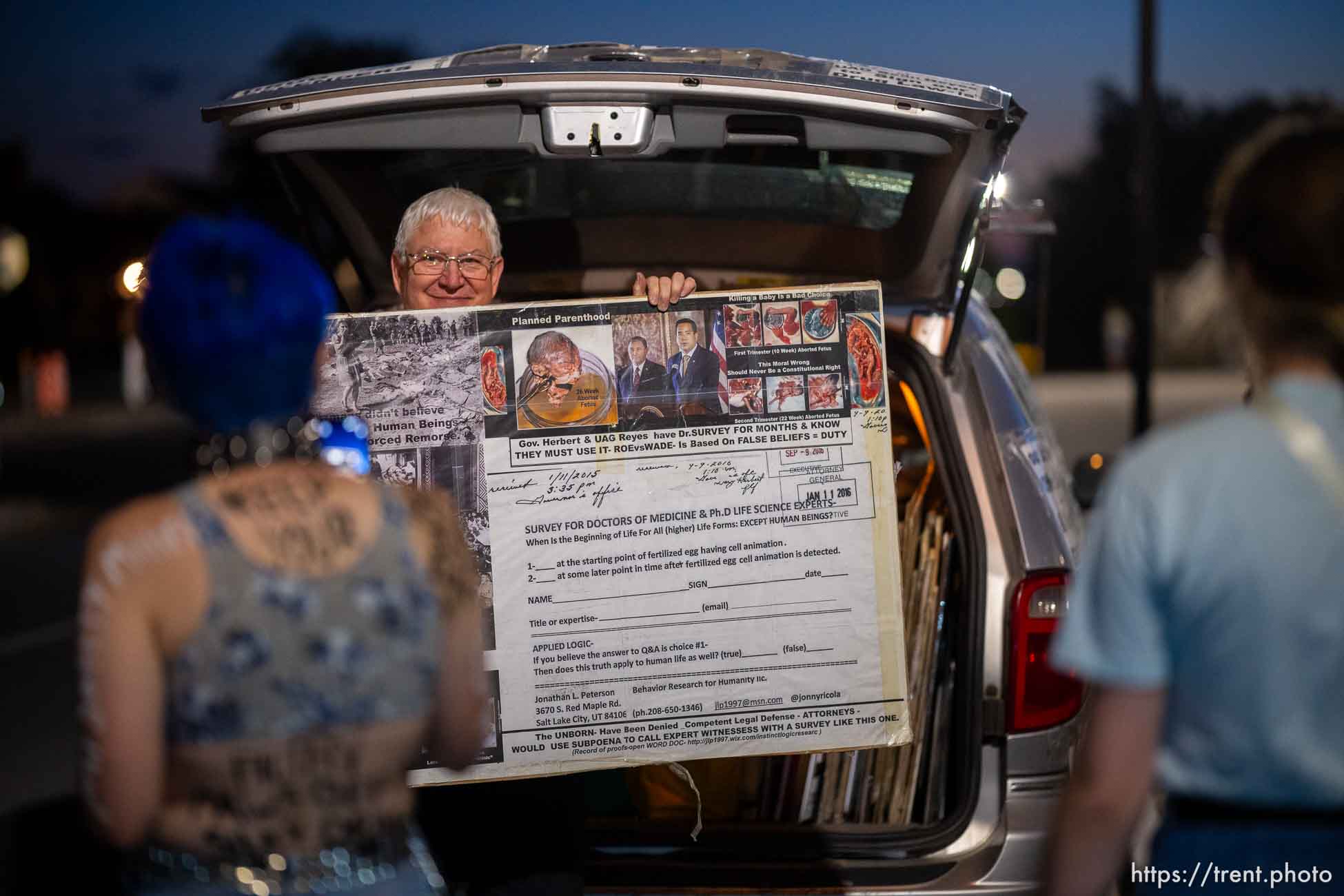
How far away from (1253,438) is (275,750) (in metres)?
1.21

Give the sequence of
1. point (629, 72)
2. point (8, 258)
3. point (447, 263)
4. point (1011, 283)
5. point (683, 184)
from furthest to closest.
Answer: point (8, 258), point (1011, 283), point (683, 184), point (447, 263), point (629, 72)

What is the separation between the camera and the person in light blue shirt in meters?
1.61

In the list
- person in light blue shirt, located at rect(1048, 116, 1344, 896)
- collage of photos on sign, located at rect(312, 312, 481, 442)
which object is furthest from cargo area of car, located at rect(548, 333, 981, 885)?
person in light blue shirt, located at rect(1048, 116, 1344, 896)

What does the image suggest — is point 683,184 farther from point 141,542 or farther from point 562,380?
point 141,542

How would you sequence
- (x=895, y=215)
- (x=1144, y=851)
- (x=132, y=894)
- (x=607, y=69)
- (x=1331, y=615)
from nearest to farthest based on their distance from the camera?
(x=1331, y=615) < (x=132, y=894) < (x=607, y=69) < (x=895, y=215) < (x=1144, y=851)

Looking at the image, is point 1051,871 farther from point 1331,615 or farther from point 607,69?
point 607,69

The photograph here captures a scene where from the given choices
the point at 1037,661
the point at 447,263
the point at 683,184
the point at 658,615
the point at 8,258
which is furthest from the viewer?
the point at 8,258

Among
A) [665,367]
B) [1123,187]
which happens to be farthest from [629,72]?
[1123,187]

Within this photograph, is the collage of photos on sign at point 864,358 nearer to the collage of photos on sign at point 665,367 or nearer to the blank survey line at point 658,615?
the collage of photos on sign at point 665,367

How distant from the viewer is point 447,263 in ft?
10.9

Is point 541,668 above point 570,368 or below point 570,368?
below

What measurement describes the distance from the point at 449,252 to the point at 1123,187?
2213 inches

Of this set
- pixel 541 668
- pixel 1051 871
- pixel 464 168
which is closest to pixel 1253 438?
pixel 1051 871

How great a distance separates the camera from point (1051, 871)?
5.72 feet
